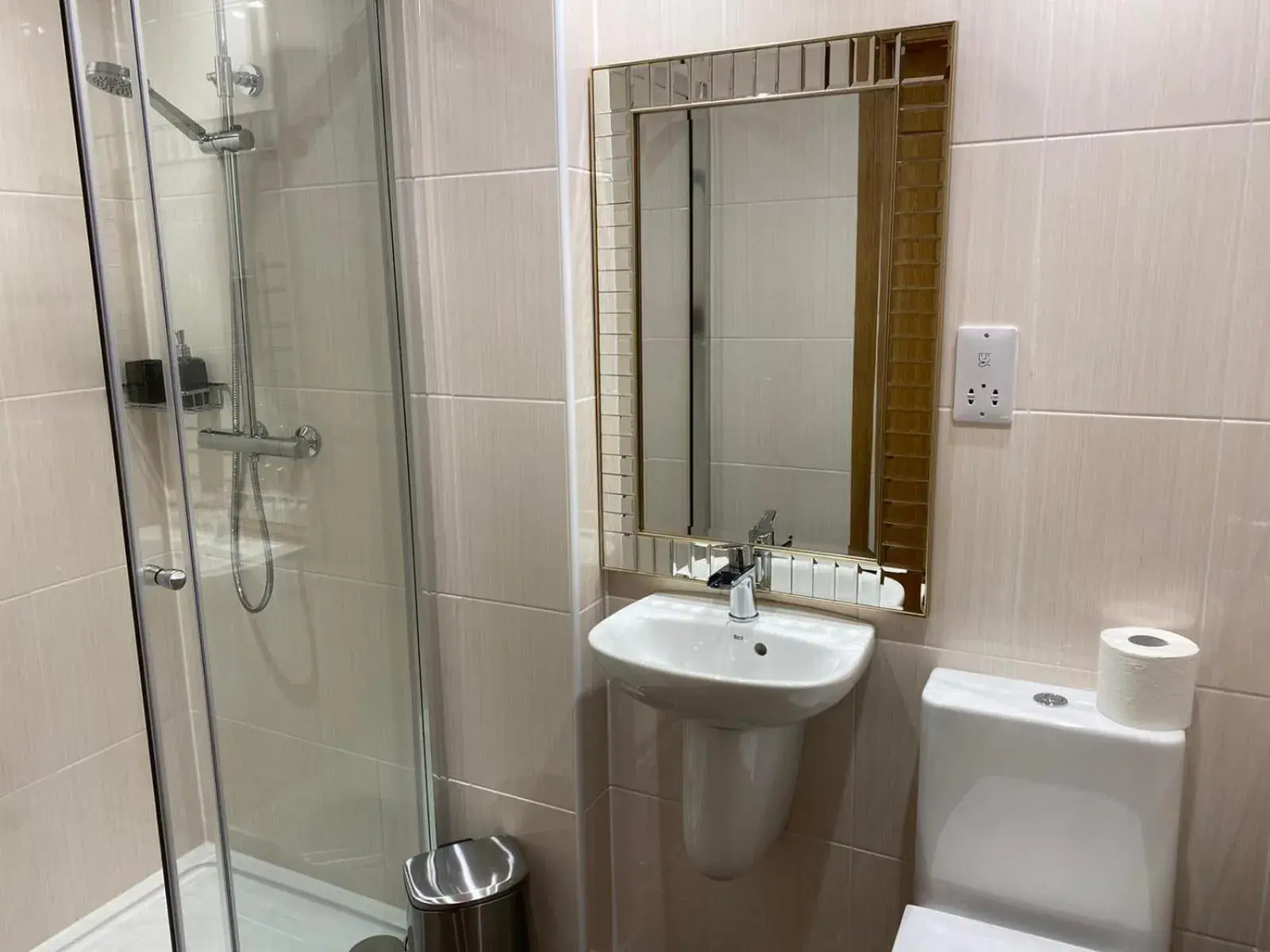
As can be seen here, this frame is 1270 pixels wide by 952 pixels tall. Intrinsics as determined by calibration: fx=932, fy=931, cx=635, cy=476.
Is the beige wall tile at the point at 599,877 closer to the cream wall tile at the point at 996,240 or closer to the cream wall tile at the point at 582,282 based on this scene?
the cream wall tile at the point at 582,282

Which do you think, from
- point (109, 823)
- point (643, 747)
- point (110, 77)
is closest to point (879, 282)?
point (643, 747)

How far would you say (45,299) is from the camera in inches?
71.4

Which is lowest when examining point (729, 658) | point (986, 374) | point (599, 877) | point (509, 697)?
point (599, 877)

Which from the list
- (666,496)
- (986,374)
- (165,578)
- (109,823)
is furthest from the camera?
(109,823)

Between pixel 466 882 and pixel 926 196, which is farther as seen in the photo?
pixel 466 882

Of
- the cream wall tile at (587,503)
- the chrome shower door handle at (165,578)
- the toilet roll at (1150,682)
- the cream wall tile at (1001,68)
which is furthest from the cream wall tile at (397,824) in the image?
the cream wall tile at (1001,68)

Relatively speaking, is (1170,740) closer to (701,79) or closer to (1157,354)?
(1157,354)

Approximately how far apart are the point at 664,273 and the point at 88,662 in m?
1.45

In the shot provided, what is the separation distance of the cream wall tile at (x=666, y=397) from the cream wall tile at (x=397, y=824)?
0.81 metres

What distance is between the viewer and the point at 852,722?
164 centimetres

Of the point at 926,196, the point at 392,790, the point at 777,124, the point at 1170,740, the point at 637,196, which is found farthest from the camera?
the point at 392,790

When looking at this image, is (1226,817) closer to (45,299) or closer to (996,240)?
(996,240)

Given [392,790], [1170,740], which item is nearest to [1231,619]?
[1170,740]

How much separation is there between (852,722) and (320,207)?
1282 mm
